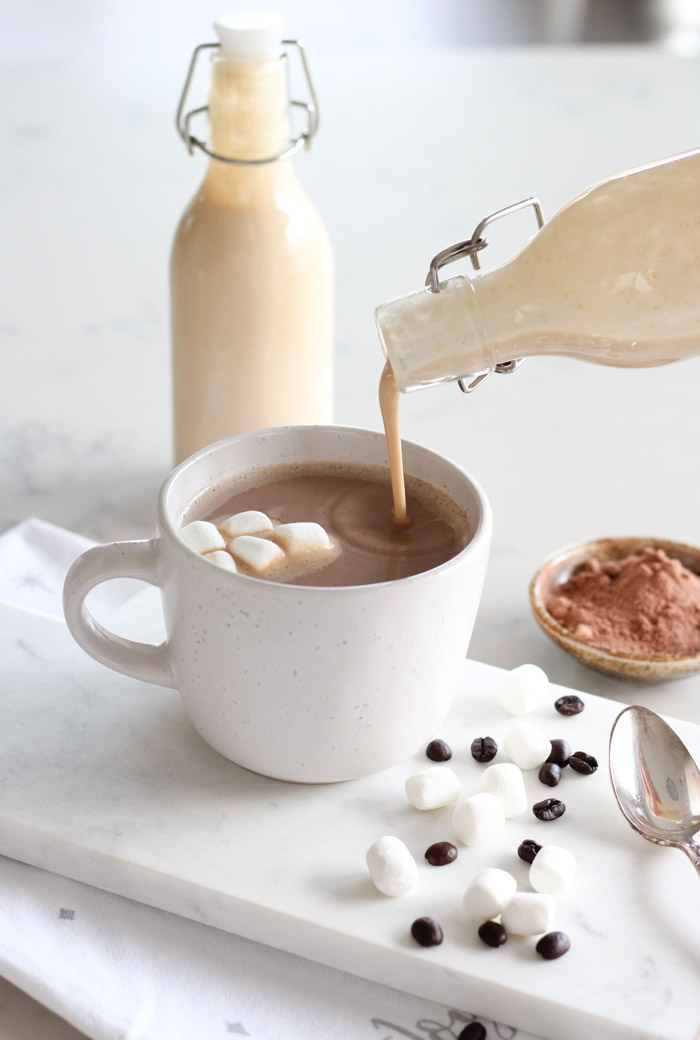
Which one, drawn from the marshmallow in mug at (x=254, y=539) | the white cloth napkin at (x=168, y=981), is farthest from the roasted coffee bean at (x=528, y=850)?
the marshmallow in mug at (x=254, y=539)

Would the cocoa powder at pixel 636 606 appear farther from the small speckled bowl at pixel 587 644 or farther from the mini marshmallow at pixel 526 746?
the mini marshmallow at pixel 526 746

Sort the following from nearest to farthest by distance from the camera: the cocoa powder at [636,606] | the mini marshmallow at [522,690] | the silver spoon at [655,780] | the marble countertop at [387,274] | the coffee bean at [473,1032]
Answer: the coffee bean at [473,1032] < the silver spoon at [655,780] < the mini marshmallow at [522,690] < the cocoa powder at [636,606] < the marble countertop at [387,274]

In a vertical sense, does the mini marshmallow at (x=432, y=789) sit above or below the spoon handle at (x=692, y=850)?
above

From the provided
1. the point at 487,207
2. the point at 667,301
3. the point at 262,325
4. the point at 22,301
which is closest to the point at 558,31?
the point at 487,207

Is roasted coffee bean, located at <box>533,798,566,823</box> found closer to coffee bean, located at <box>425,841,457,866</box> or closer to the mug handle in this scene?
coffee bean, located at <box>425,841,457,866</box>

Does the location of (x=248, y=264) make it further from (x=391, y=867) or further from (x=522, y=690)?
(x=391, y=867)

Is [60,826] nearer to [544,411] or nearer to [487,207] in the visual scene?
[544,411]

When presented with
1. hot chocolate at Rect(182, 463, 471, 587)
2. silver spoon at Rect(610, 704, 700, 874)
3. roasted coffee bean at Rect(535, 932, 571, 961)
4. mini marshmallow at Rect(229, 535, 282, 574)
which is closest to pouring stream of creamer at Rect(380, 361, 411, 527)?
hot chocolate at Rect(182, 463, 471, 587)

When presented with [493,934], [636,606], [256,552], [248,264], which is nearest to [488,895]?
[493,934]
